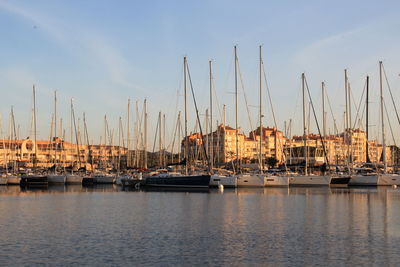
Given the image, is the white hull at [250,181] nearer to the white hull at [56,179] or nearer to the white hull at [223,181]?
the white hull at [223,181]

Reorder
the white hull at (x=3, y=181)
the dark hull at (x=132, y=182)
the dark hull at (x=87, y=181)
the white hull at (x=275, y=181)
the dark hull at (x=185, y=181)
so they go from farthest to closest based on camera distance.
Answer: the dark hull at (x=87, y=181)
the white hull at (x=3, y=181)
the dark hull at (x=132, y=182)
the white hull at (x=275, y=181)
the dark hull at (x=185, y=181)

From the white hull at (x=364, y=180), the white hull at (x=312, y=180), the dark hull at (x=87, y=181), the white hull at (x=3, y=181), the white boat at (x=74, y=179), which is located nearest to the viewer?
the white hull at (x=312, y=180)

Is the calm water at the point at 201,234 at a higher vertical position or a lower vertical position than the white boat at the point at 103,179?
lower

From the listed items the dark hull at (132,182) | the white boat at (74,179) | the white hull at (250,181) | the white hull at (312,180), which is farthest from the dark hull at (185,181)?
the white boat at (74,179)

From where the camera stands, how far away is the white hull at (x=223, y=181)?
7120 cm

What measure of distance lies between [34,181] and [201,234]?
64267mm

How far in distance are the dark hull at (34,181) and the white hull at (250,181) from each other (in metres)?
33.8

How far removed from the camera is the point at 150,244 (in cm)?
2578

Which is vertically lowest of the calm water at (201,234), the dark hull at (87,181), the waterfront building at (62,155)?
the calm water at (201,234)

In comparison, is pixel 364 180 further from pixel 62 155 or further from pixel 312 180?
pixel 62 155

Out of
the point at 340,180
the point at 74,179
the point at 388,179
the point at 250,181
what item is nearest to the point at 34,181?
the point at 74,179

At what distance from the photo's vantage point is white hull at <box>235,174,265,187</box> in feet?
237

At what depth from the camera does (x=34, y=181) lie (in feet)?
287

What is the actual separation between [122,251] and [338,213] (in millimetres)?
20937
